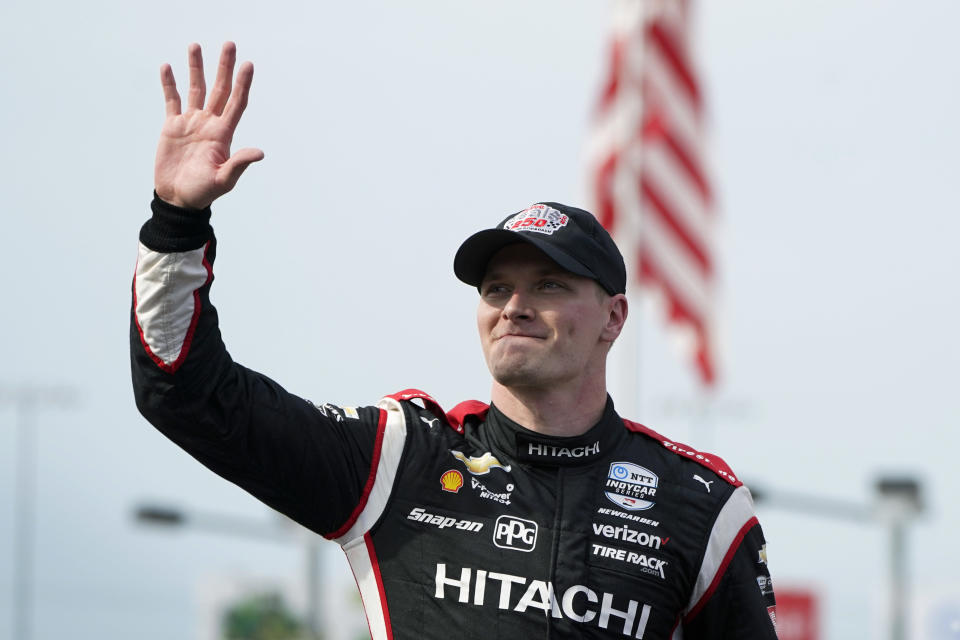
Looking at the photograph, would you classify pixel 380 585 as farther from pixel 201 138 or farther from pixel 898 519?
pixel 898 519

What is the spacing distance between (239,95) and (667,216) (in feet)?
30.4

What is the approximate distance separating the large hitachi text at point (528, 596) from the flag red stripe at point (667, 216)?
9.02 m

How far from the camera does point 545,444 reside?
4613 mm

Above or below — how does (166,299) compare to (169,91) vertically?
below

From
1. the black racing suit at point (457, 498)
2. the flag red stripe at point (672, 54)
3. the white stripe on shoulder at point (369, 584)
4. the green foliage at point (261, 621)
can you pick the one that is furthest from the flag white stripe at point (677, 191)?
the green foliage at point (261, 621)

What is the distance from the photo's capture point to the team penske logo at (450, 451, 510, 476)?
459cm

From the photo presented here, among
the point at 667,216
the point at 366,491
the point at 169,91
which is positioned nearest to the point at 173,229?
the point at 169,91

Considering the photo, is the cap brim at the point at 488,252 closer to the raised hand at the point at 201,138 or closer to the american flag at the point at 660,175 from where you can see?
the raised hand at the point at 201,138

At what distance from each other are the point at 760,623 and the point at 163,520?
22.5m

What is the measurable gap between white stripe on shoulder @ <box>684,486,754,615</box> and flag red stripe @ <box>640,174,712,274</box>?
339 inches

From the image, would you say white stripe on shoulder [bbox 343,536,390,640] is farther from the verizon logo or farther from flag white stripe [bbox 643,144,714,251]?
flag white stripe [bbox 643,144,714,251]

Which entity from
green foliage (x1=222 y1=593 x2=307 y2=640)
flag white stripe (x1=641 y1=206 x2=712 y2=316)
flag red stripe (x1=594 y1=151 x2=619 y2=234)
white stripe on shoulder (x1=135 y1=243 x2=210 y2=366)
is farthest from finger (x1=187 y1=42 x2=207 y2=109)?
green foliage (x1=222 y1=593 x2=307 y2=640)

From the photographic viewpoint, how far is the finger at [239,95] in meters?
4.24

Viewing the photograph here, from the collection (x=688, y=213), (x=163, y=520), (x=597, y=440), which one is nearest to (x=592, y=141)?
(x=688, y=213)
